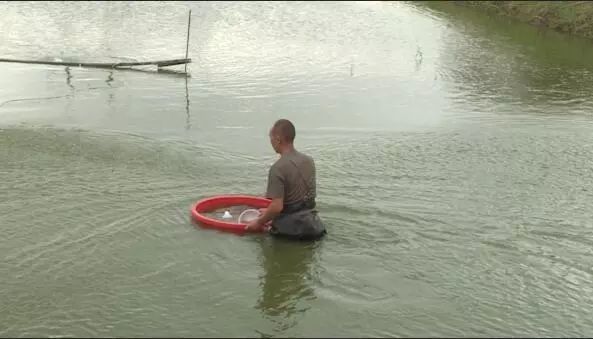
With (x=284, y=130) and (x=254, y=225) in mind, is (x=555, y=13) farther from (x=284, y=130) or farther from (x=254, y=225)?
(x=254, y=225)

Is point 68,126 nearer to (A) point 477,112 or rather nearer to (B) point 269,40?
(A) point 477,112

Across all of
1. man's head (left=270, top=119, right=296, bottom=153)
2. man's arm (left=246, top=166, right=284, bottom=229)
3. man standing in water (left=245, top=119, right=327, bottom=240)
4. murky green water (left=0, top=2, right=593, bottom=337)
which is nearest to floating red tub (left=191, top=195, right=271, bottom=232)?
murky green water (left=0, top=2, right=593, bottom=337)

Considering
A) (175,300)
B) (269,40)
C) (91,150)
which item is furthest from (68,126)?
(269,40)

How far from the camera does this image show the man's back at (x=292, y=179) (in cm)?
696

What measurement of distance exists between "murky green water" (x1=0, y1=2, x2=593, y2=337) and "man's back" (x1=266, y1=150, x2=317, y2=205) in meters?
0.53

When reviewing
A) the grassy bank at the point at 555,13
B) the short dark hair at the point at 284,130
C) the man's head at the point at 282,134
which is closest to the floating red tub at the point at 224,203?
the man's head at the point at 282,134

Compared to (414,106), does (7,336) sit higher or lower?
lower

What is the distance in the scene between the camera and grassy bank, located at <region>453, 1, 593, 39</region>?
2355 centimetres

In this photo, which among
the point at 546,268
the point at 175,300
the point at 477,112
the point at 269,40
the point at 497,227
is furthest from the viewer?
the point at 269,40

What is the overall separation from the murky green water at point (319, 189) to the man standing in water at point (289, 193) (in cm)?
18

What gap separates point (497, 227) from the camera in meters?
7.70

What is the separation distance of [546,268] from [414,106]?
723 cm

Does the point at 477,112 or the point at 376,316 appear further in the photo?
the point at 477,112

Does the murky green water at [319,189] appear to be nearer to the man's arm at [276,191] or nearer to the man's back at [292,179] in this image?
the man's arm at [276,191]
